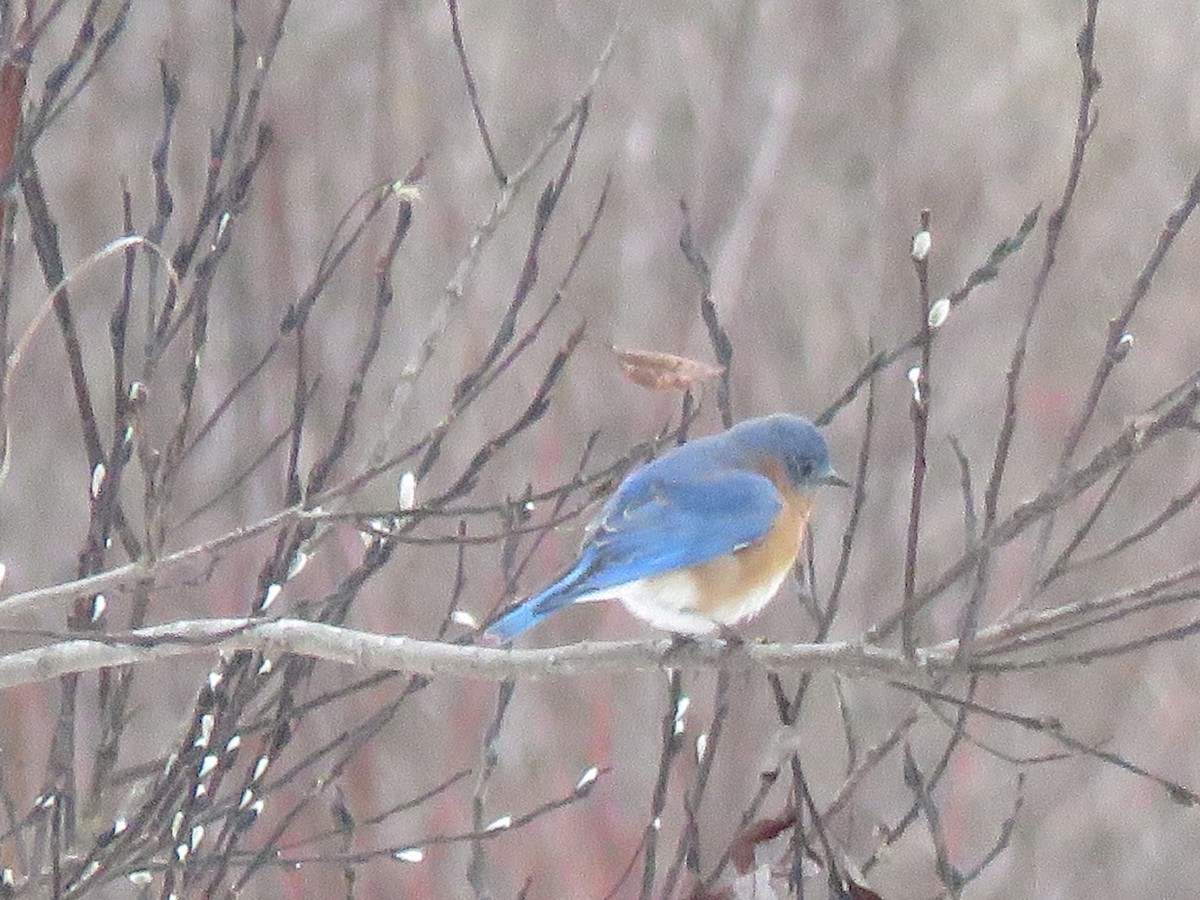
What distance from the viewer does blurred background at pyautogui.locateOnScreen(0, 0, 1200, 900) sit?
5926mm

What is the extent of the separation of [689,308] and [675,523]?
3.19 metres

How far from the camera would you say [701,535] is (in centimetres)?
307

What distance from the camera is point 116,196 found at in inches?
260

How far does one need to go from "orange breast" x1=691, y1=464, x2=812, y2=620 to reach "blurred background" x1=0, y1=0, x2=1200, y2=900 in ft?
7.90

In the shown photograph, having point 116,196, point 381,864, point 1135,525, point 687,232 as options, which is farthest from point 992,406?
point 687,232

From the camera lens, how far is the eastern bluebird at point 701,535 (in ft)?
9.80

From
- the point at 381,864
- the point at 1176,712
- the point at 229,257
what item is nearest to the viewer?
the point at 381,864

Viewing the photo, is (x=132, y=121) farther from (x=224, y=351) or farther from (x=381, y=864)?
(x=381, y=864)

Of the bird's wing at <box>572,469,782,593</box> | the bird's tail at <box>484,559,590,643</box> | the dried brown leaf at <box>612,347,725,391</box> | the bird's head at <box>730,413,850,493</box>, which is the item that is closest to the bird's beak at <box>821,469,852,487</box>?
the bird's head at <box>730,413,850,493</box>

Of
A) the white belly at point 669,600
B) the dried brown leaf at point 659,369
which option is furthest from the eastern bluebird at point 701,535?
the dried brown leaf at point 659,369

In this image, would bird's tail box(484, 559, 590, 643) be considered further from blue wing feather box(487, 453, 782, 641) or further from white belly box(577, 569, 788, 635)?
white belly box(577, 569, 788, 635)

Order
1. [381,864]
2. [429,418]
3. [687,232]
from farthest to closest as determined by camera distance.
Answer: [429,418]
[381,864]
[687,232]

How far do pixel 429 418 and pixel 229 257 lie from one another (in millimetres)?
986

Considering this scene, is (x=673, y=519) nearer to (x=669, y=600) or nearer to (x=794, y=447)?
(x=669, y=600)
